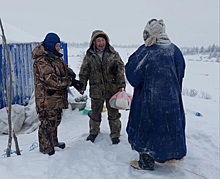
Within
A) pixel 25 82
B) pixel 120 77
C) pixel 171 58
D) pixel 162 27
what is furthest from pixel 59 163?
pixel 25 82

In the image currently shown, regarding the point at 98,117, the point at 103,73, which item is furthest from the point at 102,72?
the point at 98,117

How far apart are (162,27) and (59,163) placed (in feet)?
6.59

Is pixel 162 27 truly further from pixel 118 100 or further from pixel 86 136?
pixel 86 136

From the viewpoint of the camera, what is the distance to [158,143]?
2.27m

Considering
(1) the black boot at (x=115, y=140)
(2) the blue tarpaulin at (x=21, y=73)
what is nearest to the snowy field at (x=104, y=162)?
(1) the black boot at (x=115, y=140)

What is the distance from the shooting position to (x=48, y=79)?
8.52 ft

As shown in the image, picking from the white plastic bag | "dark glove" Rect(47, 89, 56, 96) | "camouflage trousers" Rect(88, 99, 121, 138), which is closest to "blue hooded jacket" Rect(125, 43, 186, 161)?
the white plastic bag

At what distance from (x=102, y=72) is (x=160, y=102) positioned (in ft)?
Result: 4.05

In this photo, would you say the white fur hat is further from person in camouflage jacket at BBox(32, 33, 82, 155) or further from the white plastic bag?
person in camouflage jacket at BBox(32, 33, 82, 155)

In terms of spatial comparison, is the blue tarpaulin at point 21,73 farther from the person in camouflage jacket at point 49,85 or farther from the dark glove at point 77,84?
the dark glove at point 77,84

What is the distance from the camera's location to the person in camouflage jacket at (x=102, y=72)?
10.4 ft

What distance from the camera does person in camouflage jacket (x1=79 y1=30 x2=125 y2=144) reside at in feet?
10.4

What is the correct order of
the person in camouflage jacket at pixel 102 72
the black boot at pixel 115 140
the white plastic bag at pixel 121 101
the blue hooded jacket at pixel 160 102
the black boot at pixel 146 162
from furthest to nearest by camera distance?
the black boot at pixel 115 140 < the person in camouflage jacket at pixel 102 72 < the white plastic bag at pixel 121 101 < the black boot at pixel 146 162 < the blue hooded jacket at pixel 160 102

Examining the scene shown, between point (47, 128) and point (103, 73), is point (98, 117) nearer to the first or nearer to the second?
point (103, 73)
